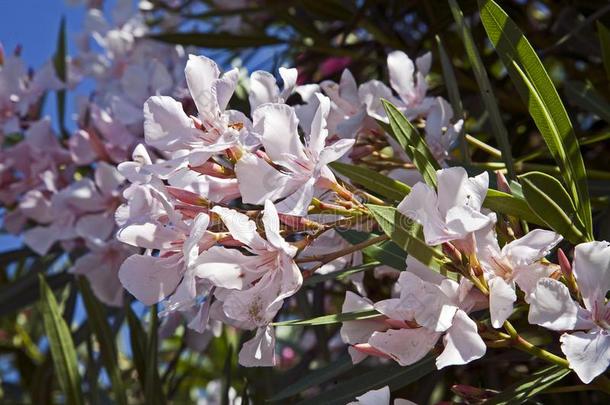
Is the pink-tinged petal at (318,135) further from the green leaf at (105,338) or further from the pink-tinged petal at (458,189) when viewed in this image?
the green leaf at (105,338)

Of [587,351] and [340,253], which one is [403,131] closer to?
[340,253]

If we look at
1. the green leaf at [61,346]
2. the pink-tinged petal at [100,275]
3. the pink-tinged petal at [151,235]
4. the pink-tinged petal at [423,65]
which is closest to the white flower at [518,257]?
the pink-tinged petal at [151,235]

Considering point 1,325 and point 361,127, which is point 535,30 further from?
point 1,325

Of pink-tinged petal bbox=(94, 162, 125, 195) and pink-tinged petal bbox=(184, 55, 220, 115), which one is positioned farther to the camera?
pink-tinged petal bbox=(94, 162, 125, 195)

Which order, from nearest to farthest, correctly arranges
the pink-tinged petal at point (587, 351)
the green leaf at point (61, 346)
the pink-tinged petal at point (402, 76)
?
the pink-tinged petal at point (587, 351) → the pink-tinged petal at point (402, 76) → the green leaf at point (61, 346)

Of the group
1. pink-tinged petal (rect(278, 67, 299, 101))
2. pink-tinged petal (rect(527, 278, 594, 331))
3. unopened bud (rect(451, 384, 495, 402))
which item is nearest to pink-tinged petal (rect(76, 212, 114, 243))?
pink-tinged petal (rect(278, 67, 299, 101))

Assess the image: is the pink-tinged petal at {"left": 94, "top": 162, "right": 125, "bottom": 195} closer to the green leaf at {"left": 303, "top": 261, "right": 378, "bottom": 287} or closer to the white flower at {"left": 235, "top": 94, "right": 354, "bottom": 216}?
the green leaf at {"left": 303, "top": 261, "right": 378, "bottom": 287}
